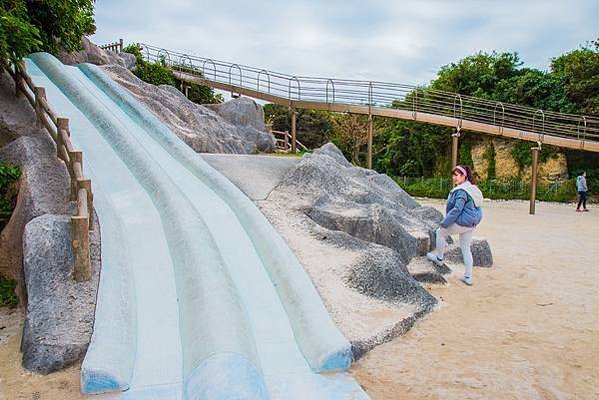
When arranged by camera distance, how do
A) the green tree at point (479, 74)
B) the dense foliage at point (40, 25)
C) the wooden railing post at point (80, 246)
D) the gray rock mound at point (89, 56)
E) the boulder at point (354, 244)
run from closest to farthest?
the wooden railing post at point (80, 246) → the boulder at point (354, 244) → the dense foliage at point (40, 25) → the gray rock mound at point (89, 56) → the green tree at point (479, 74)

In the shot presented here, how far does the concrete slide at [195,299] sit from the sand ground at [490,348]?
1.16 ft

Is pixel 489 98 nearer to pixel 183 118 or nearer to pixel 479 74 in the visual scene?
pixel 479 74

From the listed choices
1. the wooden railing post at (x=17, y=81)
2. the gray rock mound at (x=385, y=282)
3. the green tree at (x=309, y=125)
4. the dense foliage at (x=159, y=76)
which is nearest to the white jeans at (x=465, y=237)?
the gray rock mound at (x=385, y=282)

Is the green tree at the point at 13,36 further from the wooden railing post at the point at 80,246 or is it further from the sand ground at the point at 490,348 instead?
the sand ground at the point at 490,348

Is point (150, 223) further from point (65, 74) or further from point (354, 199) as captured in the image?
point (65, 74)

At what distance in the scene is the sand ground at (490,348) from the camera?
130 inches

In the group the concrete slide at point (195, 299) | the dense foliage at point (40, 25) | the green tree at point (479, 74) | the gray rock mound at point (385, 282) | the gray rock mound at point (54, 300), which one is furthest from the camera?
the green tree at point (479, 74)

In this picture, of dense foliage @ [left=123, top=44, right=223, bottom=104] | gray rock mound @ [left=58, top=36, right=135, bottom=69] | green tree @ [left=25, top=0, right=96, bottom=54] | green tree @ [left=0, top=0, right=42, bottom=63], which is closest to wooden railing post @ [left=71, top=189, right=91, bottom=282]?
green tree @ [left=0, top=0, right=42, bottom=63]

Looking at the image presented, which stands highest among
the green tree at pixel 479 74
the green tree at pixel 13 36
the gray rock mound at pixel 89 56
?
the green tree at pixel 479 74

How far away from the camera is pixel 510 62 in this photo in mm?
23016

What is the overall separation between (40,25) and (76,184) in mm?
6839

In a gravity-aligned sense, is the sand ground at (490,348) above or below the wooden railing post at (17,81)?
below

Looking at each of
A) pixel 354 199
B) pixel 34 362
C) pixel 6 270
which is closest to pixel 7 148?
pixel 6 270

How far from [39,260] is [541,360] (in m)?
4.32
